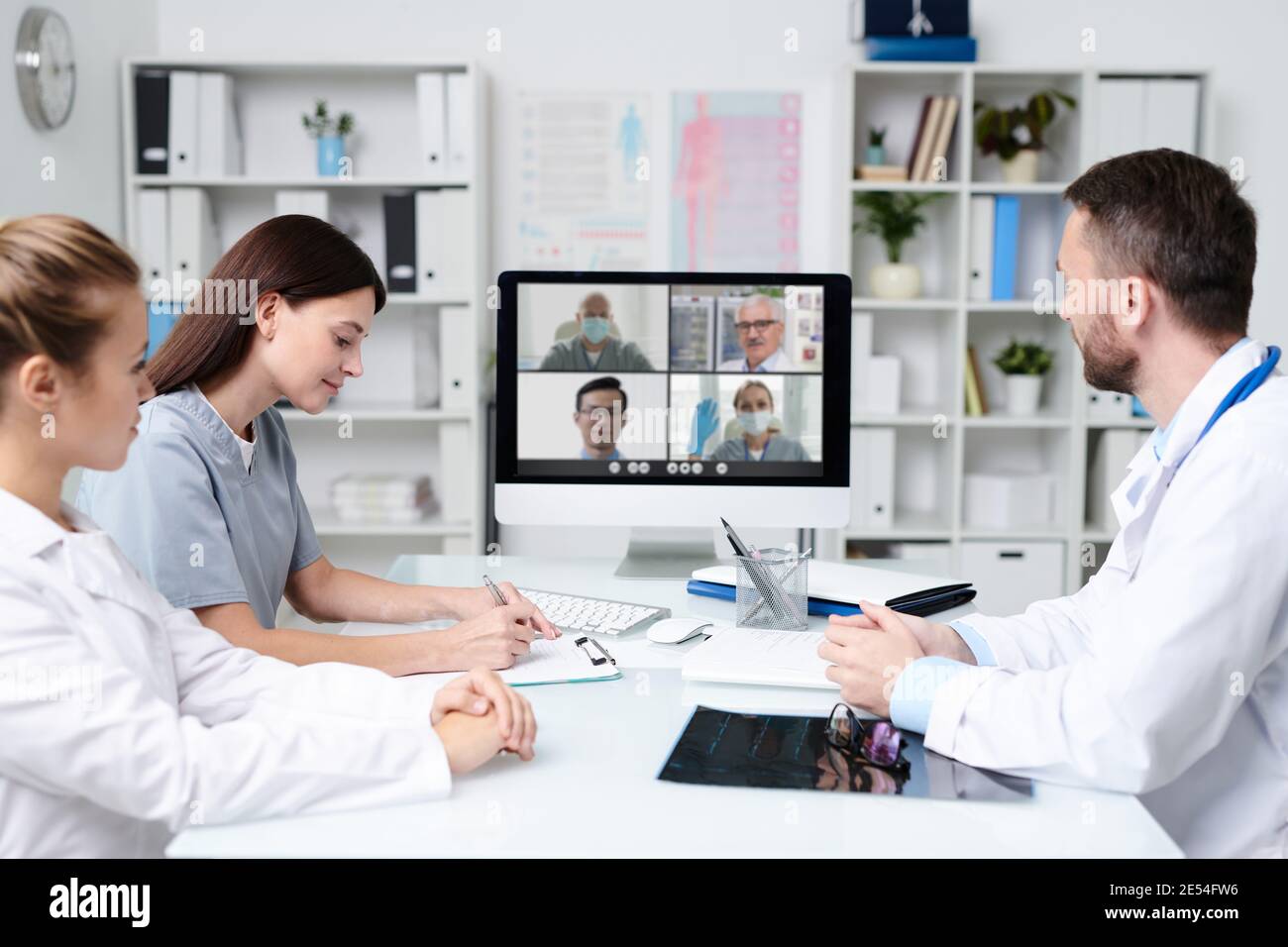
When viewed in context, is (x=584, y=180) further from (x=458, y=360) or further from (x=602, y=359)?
(x=602, y=359)

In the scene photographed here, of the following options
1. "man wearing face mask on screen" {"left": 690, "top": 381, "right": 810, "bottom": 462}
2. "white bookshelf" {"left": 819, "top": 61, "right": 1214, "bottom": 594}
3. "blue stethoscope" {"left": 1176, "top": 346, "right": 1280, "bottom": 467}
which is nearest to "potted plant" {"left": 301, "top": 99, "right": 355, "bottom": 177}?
"white bookshelf" {"left": 819, "top": 61, "right": 1214, "bottom": 594}

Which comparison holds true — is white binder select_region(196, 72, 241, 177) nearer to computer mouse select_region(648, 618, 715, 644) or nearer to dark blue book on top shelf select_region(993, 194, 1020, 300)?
dark blue book on top shelf select_region(993, 194, 1020, 300)

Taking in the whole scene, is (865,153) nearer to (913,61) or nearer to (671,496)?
(913,61)

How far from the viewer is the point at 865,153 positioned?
3.47 meters

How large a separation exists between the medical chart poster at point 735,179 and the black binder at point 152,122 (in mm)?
1513

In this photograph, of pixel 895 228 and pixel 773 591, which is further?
pixel 895 228

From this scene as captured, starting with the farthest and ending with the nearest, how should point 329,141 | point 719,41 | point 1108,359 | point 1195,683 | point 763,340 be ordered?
point 719,41, point 329,141, point 763,340, point 1108,359, point 1195,683

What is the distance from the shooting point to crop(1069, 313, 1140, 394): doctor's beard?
132 centimetres

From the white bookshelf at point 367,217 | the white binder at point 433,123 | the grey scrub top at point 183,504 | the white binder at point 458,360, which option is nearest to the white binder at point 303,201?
the white bookshelf at point 367,217

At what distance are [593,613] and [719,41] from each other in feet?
8.16

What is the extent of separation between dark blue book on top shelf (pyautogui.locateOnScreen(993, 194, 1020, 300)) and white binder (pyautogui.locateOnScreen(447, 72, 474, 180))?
1.58 m

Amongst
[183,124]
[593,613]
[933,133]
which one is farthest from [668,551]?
[183,124]

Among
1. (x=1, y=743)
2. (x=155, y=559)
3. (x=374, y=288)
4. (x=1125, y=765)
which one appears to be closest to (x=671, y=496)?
(x=374, y=288)

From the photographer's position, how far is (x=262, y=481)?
162 cm
